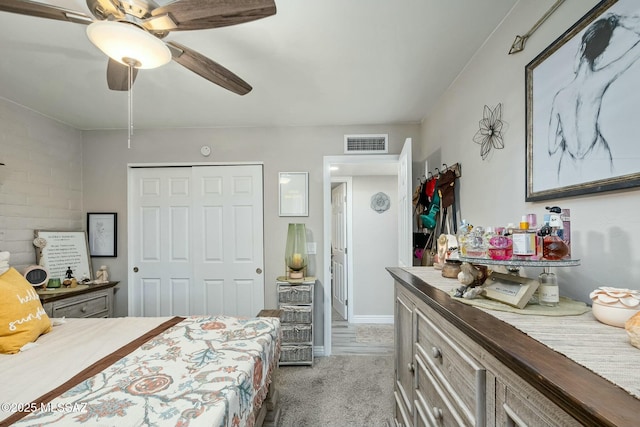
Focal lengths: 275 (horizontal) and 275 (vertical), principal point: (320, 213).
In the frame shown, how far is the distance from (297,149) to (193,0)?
2087mm

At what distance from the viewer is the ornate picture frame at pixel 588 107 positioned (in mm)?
820

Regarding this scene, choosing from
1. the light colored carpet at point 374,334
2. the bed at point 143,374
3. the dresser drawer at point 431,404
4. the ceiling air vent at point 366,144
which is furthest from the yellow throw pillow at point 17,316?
the light colored carpet at point 374,334

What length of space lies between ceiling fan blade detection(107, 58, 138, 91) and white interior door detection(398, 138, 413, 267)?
202 centimetres

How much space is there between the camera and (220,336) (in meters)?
1.53

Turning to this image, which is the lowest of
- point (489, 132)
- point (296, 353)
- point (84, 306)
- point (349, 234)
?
point (296, 353)

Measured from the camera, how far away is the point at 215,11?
3.49 feet

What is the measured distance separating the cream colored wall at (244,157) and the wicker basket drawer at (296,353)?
0.29 metres

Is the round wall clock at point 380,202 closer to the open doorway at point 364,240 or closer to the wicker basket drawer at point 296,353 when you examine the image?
the open doorway at point 364,240

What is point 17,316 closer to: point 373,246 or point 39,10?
point 39,10

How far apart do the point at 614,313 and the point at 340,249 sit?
12.0 feet

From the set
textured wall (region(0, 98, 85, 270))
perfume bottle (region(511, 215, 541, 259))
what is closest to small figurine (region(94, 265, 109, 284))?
textured wall (region(0, 98, 85, 270))

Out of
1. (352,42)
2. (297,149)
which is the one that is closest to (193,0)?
(352,42)

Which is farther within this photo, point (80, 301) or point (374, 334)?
point (374, 334)

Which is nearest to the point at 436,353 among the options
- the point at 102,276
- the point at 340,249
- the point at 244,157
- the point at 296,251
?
the point at 296,251
